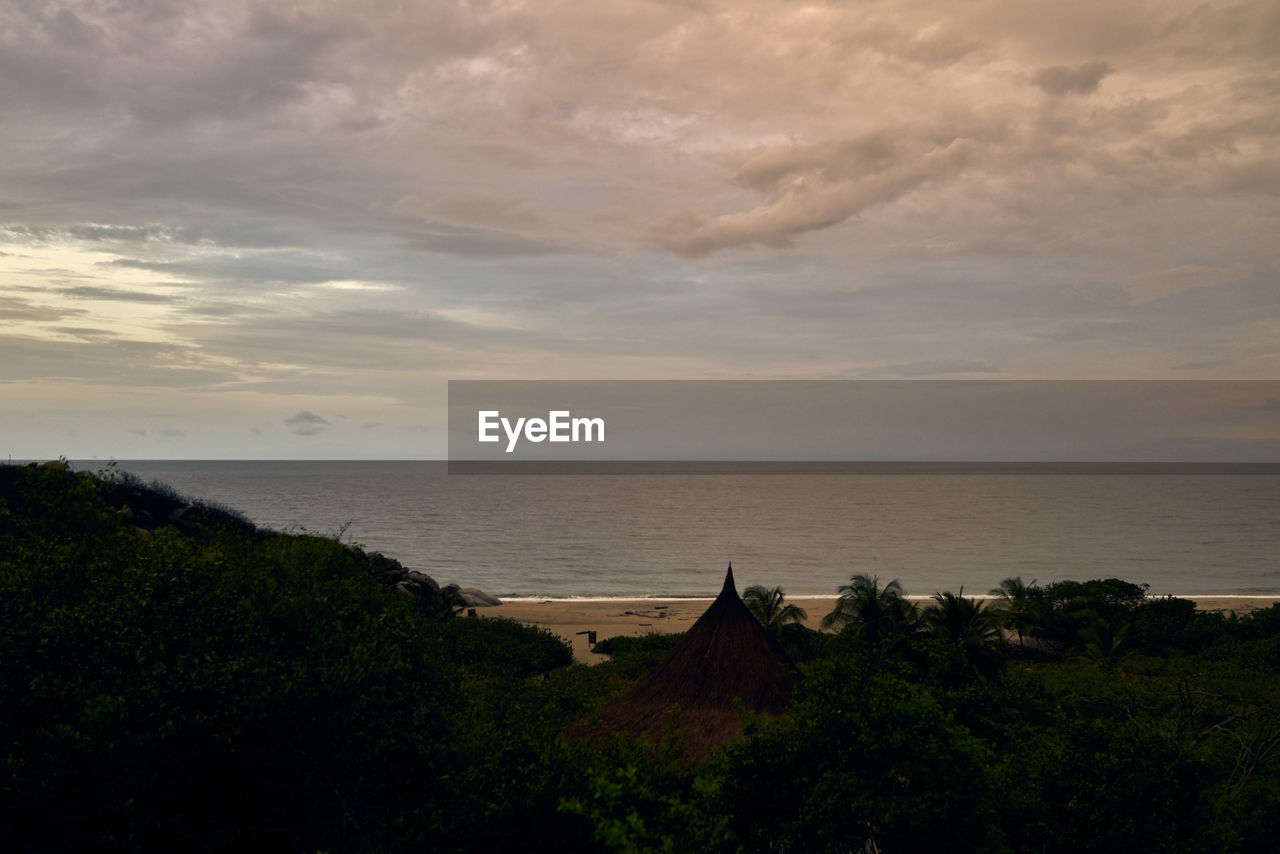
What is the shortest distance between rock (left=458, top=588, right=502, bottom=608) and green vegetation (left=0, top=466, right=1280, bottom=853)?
44.3m

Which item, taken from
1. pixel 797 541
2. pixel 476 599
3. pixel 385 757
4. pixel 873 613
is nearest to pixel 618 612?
pixel 476 599

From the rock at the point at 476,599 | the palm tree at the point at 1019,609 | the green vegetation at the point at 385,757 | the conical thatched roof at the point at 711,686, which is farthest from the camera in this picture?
the rock at the point at 476,599

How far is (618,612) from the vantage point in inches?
2662

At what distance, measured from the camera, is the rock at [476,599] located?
65.0 m

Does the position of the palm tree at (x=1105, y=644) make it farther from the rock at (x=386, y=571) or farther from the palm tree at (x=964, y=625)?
the rock at (x=386, y=571)

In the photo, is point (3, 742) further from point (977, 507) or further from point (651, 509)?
point (977, 507)

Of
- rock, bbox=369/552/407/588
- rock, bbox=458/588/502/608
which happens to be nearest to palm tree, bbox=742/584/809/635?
rock, bbox=369/552/407/588

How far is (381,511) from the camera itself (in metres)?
161

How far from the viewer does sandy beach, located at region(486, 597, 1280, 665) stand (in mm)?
58781

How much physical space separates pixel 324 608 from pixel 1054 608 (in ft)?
150

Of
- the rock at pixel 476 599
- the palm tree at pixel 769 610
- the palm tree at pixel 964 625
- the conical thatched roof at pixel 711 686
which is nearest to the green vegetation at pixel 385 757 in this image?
the conical thatched roof at pixel 711 686

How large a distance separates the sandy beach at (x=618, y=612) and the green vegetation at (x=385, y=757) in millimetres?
35309

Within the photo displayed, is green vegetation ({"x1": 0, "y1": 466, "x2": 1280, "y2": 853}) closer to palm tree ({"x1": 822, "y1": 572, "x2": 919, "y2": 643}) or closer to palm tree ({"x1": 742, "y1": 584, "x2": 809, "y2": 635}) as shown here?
palm tree ({"x1": 822, "y1": 572, "x2": 919, "y2": 643})

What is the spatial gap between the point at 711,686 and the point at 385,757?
443 inches
